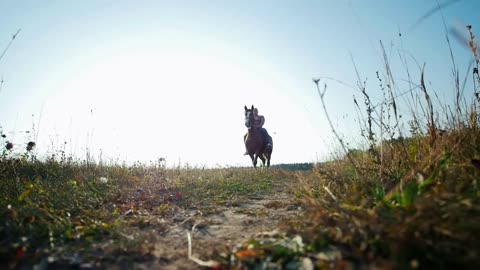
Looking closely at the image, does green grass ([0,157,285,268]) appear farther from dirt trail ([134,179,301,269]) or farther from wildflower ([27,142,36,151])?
wildflower ([27,142,36,151])

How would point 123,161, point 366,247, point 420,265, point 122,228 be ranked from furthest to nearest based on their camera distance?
point 123,161 → point 122,228 → point 366,247 → point 420,265

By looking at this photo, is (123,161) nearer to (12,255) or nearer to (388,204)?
(12,255)

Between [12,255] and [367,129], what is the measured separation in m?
3.39

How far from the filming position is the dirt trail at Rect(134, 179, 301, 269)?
1.90 meters

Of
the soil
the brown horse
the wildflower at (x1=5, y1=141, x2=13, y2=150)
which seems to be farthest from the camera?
the brown horse

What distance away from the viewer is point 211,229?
Result: 259cm

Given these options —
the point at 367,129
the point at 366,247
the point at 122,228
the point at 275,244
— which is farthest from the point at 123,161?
the point at 366,247

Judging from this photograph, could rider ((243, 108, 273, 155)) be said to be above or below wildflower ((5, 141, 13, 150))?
above

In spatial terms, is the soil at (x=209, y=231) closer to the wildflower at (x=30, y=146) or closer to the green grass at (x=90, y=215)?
the green grass at (x=90, y=215)

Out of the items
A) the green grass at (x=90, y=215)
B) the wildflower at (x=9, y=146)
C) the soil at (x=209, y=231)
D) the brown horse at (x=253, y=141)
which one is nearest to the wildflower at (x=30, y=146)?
the green grass at (x=90, y=215)

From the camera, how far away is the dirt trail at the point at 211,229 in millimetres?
1899

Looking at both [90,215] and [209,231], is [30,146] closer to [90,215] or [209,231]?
[90,215]

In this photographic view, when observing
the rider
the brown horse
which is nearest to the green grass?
the brown horse

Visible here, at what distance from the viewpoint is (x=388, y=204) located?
1.79 metres
